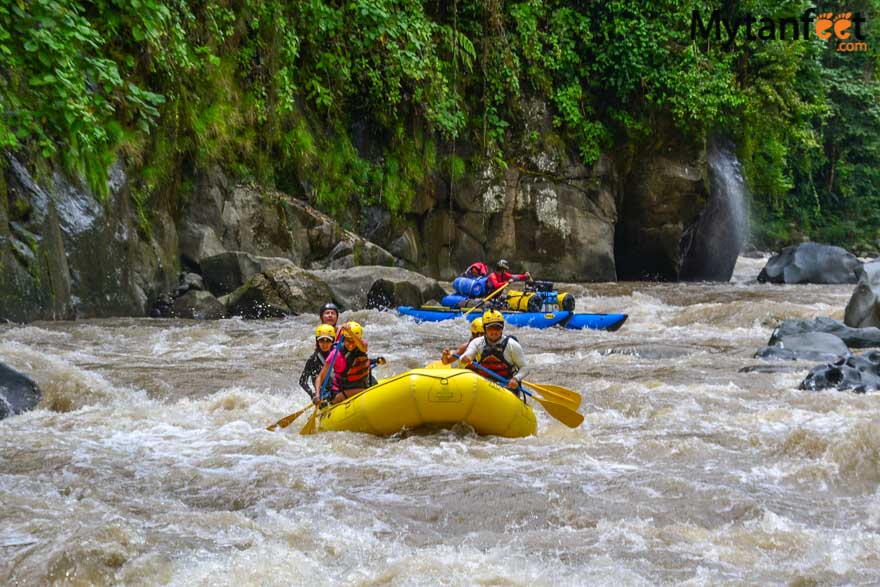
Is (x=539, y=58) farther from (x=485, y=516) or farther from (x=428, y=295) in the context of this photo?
(x=485, y=516)

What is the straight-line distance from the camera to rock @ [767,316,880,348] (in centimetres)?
996

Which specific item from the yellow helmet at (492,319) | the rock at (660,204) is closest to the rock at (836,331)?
the yellow helmet at (492,319)

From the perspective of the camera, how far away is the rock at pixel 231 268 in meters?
13.6

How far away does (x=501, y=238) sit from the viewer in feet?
66.0

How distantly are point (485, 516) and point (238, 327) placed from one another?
25.9ft

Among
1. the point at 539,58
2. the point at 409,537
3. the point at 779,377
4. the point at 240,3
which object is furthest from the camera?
the point at 539,58

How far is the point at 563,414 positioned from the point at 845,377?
2.50 m

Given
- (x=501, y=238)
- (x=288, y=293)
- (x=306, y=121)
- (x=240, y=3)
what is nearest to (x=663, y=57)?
(x=501, y=238)

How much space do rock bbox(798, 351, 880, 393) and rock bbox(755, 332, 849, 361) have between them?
55.8 inches

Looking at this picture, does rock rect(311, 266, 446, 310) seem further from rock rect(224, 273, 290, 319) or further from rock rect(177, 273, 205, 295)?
rock rect(177, 273, 205, 295)

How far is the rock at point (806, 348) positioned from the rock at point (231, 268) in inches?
280

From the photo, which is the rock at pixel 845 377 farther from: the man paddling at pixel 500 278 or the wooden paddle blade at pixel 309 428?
the man paddling at pixel 500 278

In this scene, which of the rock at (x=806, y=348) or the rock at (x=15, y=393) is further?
the rock at (x=806, y=348)

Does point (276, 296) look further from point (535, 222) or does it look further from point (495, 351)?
point (535, 222)
